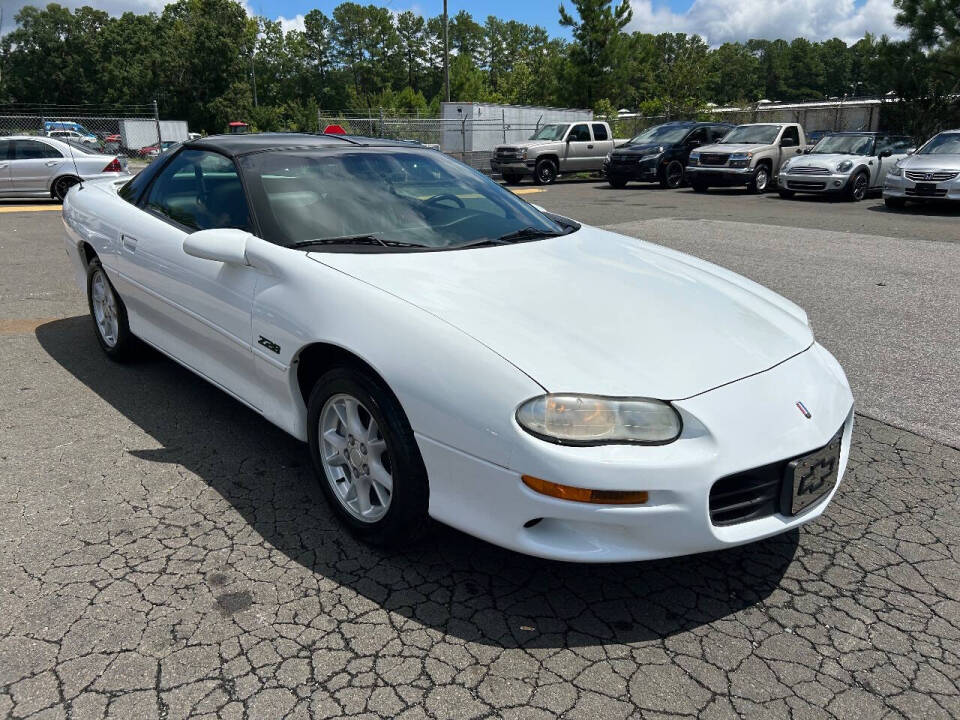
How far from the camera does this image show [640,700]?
83.9 inches

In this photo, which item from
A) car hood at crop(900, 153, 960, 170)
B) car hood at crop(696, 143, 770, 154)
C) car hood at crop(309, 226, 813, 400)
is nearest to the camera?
car hood at crop(309, 226, 813, 400)

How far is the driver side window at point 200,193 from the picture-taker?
3.57 m

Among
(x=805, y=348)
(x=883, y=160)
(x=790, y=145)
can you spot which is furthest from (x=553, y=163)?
(x=805, y=348)

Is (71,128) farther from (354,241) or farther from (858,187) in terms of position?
(354,241)

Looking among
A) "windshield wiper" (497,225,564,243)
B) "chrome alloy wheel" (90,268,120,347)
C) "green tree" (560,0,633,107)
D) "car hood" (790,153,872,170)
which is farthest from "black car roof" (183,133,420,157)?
"green tree" (560,0,633,107)

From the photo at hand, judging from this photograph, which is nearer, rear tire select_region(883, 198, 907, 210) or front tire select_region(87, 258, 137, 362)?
front tire select_region(87, 258, 137, 362)

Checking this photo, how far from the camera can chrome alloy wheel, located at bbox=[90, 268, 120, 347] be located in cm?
464

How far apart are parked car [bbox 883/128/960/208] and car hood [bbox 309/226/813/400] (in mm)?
12546

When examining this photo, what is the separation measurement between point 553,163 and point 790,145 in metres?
6.31

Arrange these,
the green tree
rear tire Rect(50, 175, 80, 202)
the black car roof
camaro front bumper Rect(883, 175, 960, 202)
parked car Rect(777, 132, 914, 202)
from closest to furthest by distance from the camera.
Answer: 1. the black car roof
2. camaro front bumper Rect(883, 175, 960, 202)
3. rear tire Rect(50, 175, 80, 202)
4. parked car Rect(777, 132, 914, 202)
5. the green tree

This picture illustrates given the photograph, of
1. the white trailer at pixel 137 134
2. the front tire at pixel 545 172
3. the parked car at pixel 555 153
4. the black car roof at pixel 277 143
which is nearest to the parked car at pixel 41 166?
the parked car at pixel 555 153

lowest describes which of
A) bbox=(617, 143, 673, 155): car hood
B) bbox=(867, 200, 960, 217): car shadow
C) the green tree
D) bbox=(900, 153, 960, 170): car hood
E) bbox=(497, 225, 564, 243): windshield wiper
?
bbox=(867, 200, 960, 217): car shadow

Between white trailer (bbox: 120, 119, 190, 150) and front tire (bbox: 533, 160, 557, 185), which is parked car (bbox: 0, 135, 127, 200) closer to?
front tire (bbox: 533, 160, 557, 185)

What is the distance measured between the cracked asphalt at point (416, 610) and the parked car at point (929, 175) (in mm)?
12199
